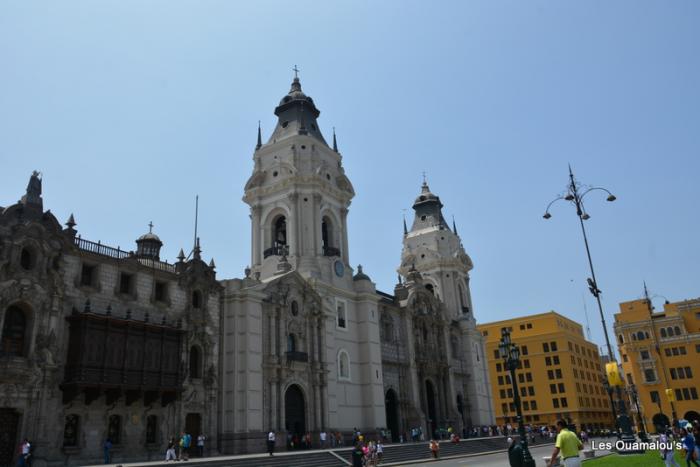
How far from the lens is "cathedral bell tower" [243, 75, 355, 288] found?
48.7 m

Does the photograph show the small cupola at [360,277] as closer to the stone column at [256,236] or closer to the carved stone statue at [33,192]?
the stone column at [256,236]

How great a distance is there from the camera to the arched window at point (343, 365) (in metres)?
46.7

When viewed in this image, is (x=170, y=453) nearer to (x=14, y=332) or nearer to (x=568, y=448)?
(x=14, y=332)

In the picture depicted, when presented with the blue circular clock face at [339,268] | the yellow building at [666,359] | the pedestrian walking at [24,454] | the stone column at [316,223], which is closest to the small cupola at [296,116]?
the stone column at [316,223]

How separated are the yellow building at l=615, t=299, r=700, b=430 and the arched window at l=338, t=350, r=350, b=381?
143ft

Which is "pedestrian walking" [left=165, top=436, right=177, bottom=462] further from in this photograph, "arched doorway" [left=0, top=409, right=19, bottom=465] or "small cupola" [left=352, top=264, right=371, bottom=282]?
"small cupola" [left=352, top=264, right=371, bottom=282]

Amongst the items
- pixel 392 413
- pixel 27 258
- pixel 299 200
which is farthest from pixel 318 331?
pixel 27 258

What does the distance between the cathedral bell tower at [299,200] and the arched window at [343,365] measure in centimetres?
599

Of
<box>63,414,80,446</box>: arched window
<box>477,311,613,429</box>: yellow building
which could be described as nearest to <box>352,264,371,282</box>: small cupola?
<box>63,414,80,446</box>: arched window

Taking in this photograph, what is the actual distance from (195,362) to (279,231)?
17880mm

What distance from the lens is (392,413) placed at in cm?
5212

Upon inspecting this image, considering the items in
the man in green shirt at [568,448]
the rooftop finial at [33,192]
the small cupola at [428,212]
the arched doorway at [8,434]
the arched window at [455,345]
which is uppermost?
the small cupola at [428,212]

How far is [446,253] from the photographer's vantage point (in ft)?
228

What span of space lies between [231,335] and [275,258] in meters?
10.7
